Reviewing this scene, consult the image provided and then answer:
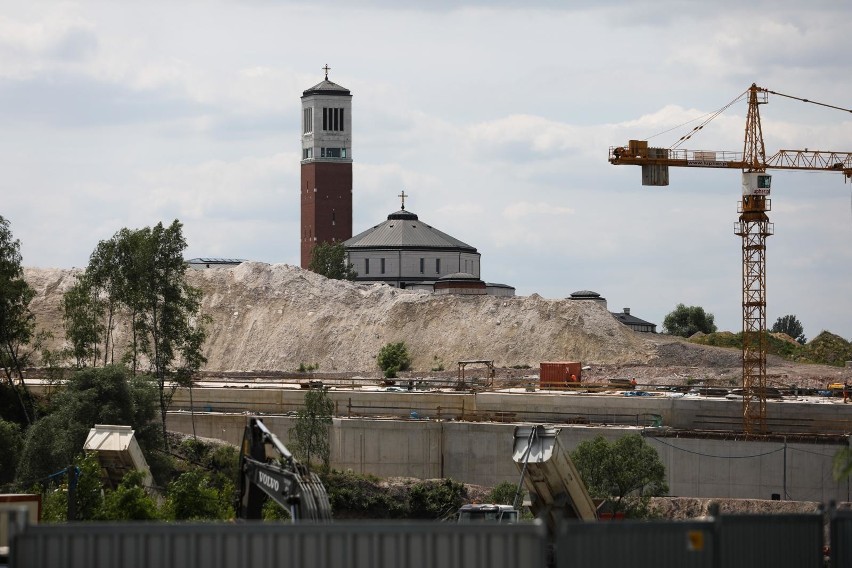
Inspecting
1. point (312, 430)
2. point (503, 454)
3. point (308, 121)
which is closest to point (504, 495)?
point (312, 430)

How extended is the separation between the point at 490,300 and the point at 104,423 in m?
84.6

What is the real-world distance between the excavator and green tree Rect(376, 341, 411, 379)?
89500 millimetres

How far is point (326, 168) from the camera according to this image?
176 metres

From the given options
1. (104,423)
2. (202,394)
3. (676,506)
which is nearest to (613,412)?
(676,506)

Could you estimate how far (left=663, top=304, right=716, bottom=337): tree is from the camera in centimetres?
18912

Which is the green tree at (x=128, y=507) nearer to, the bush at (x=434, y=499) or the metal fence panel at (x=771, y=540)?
the metal fence panel at (x=771, y=540)

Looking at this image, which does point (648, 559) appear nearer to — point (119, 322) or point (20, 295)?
point (20, 295)

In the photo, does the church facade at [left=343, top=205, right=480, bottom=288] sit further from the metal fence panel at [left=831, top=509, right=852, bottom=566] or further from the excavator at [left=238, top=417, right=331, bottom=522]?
the metal fence panel at [left=831, top=509, right=852, bottom=566]

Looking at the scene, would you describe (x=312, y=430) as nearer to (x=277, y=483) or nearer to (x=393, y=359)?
(x=277, y=483)

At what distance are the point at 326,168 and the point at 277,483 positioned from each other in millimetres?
151443

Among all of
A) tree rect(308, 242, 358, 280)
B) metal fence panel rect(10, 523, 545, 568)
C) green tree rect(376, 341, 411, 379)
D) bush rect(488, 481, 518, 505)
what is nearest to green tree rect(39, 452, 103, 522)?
bush rect(488, 481, 518, 505)

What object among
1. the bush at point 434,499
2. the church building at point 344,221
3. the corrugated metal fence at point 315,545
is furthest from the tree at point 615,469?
the church building at point 344,221

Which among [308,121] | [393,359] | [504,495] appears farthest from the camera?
[308,121]

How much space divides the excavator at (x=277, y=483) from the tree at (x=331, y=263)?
133 m
